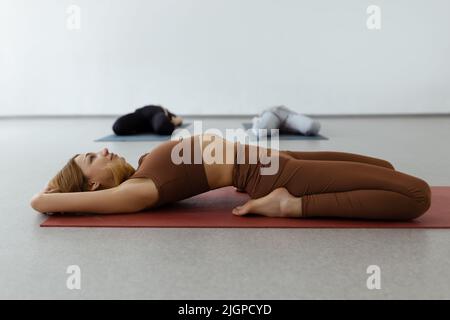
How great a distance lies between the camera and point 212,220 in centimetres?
198

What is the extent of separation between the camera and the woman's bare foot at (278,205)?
195 centimetres

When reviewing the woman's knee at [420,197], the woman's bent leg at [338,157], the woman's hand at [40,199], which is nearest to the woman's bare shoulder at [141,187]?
the woman's hand at [40,199]

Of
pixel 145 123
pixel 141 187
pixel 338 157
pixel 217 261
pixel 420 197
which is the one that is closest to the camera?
pixel 217 261

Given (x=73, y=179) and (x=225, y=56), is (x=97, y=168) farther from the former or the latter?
(x=225, y=56)

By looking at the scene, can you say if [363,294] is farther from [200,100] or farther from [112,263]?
[200,100]

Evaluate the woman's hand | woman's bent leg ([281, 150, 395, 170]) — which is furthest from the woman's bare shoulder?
woman's bent leg ([281, 150, 395, 170])

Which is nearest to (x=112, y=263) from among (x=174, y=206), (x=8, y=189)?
(x=174, y=206)

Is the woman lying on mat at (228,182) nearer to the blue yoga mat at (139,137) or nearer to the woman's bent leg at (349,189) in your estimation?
the woman's bent leg at (349,189)

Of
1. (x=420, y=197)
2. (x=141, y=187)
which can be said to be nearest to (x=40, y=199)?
(x=141, y=187)

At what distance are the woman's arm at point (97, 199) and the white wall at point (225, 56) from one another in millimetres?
4777

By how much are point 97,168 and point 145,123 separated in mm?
3088

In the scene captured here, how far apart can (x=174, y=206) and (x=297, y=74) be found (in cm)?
471

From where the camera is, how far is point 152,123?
16.3ft
